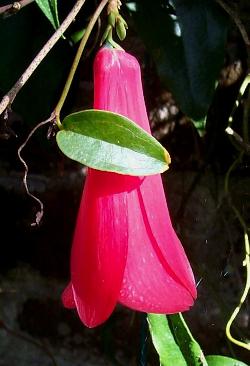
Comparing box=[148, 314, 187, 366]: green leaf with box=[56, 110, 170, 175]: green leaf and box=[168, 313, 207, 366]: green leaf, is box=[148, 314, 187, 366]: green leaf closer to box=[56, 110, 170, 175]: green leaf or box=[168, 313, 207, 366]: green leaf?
box=[168, 313, 207, 366]: green leaf

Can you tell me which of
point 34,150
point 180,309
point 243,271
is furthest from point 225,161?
point 180,309

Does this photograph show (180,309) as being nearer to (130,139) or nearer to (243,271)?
(130,139)

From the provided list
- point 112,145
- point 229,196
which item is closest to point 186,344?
point 229,196

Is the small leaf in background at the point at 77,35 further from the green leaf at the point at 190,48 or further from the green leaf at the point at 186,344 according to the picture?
the green leaf at the point at 186,344

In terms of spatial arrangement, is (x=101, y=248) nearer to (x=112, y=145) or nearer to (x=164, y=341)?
(x=112, y=145)

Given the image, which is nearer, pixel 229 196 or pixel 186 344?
pixel 186 344
